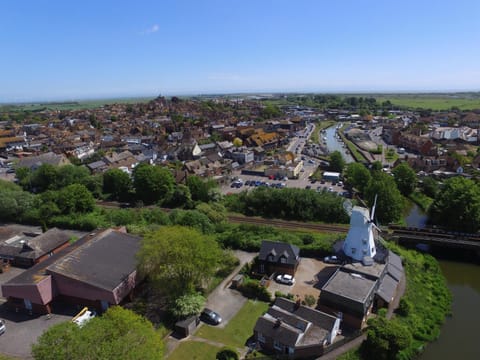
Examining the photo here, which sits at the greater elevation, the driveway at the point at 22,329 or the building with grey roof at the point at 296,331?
the building with grey roof at the point at 296,331

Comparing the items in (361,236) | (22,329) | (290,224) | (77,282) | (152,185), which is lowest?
(22,329)

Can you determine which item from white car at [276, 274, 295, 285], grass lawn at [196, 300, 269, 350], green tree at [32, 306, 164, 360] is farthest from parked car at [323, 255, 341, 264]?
green tree at [32, 306, 164, 360]

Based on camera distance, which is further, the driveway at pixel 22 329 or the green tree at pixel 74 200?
the green tree at pixel 74 200

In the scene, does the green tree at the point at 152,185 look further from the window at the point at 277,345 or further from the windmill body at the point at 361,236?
the window at the point at 277,345

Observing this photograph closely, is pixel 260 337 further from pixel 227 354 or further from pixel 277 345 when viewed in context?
pixel 227 354

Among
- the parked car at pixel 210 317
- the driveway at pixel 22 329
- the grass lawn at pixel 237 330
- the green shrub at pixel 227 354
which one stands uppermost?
the green shrub at pixel 227 354

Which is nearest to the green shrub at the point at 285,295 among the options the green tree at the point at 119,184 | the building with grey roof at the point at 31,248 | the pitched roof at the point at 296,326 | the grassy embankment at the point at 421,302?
the pitched roof at the point at 296,326

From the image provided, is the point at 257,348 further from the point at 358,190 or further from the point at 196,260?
the point at 358,190

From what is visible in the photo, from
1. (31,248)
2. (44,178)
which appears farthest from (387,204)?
(44,178)
